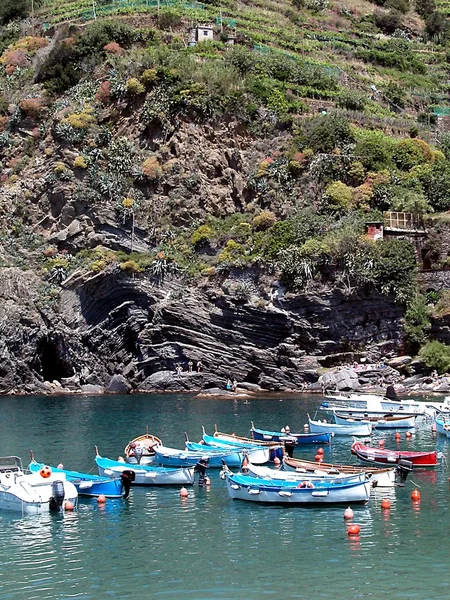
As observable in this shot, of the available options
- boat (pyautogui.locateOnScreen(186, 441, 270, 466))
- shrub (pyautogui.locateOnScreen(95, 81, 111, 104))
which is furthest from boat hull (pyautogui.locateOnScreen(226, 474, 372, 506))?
shrub (pyautogui.locateOnScreen(95, 81, 111, 104))

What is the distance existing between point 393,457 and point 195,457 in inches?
385

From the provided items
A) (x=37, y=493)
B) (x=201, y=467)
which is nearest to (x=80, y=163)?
(x=201, y=467)

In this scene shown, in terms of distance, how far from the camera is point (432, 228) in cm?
8756

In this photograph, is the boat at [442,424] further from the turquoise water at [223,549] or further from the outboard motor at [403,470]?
the outboard motor at [403,470]

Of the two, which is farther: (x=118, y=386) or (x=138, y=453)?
(x=118, y=386)

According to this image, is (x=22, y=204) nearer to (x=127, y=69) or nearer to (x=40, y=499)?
(x=127, y=69)

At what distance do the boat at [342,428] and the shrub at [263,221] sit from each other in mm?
30903

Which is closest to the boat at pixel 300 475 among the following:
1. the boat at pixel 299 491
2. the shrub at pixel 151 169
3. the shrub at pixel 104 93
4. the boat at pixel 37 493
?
the boat at pixel 299 491

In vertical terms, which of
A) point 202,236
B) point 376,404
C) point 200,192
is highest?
point 200,192

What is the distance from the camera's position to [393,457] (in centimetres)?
4734

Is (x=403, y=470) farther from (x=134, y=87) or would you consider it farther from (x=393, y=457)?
(x=134, y=87)

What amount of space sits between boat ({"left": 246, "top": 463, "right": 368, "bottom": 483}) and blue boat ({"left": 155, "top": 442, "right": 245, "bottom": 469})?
4.14m

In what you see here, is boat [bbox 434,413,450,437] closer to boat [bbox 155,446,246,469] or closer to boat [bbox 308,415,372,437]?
boat [bbox 308,415,372,437]

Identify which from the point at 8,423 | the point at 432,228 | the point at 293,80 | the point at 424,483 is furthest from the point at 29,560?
the point at 293,80
